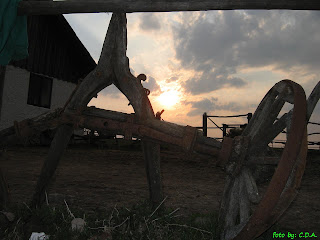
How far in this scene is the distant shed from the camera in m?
12.0

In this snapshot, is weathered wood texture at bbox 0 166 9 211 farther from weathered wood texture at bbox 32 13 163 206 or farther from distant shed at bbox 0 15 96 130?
distant shed at bbox 0 15 96 130

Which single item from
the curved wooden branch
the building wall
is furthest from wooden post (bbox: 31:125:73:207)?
the building wall

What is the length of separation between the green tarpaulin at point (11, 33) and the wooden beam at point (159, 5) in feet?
1.03

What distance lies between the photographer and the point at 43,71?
535 inches

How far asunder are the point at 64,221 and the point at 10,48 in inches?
79.6

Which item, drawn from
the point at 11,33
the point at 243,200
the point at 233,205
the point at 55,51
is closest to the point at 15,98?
the point at 55,51

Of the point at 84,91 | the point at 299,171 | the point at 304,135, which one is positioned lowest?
the point at 299,171

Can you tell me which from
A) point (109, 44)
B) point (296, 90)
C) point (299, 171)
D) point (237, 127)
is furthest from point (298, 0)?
point (237, 127)

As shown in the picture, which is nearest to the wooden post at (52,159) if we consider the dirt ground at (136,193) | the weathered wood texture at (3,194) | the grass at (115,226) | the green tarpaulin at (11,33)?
the grass at (115,226)

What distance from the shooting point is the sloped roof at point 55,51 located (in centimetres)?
1286

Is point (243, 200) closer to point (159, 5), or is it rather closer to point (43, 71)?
point (159, 5)

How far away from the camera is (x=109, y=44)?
8.70 feet

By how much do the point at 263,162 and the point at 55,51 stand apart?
46.2 feet

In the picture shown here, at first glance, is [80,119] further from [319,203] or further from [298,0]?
[319,203]
